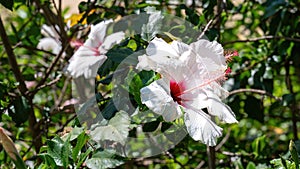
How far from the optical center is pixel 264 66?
1.74m

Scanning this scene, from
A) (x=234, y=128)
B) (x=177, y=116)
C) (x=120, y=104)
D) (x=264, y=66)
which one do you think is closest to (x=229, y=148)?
(x=264, y=66)

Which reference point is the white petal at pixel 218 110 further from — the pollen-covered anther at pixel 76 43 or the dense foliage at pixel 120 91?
the pollen-covered anther at pixel 76 43

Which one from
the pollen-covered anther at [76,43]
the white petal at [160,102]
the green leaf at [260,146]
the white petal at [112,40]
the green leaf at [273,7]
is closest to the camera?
the white petal at [160,102]

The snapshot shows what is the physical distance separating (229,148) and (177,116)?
2.74 feet

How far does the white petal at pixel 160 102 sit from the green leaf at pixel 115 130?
12 cm

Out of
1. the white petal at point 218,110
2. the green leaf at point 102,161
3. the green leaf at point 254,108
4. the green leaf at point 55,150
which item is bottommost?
the green leaf at point 254,108

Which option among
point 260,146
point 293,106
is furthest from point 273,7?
point 260,146

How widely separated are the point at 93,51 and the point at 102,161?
34 cm

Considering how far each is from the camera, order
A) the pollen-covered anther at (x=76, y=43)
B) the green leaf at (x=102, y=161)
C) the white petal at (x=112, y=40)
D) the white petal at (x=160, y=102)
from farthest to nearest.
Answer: the pollen-covered anther at (x=76, y=43) → the white petal at (x=112, y=40) → the green leaf at (x=102, y=161) → the white petal at (x=160, y=102)

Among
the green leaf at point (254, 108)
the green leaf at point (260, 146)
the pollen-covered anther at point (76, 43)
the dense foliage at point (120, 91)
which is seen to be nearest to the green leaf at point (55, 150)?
the dense foliage at point (120, 91)

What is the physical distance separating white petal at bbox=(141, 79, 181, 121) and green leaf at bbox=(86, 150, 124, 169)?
19cm

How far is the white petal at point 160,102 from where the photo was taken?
0.97m

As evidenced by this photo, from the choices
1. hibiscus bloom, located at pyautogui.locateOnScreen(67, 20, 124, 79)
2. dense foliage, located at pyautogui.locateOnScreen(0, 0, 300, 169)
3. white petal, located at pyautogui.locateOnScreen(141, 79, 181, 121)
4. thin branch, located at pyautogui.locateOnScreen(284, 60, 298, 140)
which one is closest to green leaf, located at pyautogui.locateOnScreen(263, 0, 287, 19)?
dense foliage, located at pyautogui.locateOnScreen(0, 0, 300, 169)

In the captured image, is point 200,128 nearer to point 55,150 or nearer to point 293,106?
point 55,150
